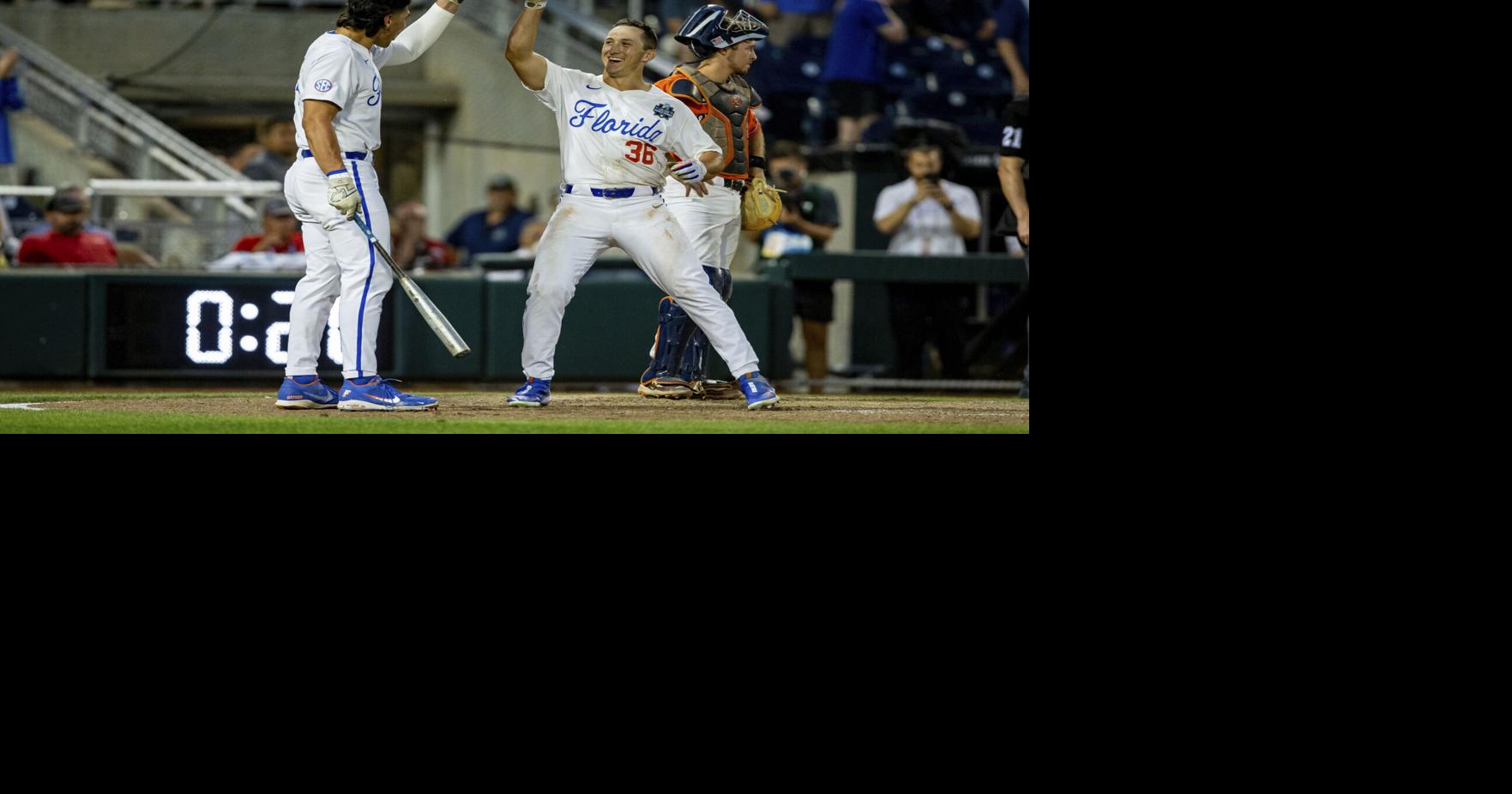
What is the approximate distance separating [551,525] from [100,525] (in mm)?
1192

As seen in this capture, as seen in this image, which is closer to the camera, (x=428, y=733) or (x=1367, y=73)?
(x=428, y=733)

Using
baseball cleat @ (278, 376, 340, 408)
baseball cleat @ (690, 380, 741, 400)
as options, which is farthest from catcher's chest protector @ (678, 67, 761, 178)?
baseball cleat @ (278, 376, 340, 408)

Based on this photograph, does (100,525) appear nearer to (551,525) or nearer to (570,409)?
(551,525)

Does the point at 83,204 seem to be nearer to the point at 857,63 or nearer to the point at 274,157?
the point at 274,157

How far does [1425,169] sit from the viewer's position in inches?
198

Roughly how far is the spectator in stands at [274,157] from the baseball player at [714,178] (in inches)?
202

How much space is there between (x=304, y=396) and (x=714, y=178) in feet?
6.26

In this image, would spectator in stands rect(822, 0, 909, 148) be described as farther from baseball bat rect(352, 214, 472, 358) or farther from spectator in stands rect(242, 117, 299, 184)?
baseball bat rect(352, 214, 472, 358)

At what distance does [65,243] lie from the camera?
10070mm

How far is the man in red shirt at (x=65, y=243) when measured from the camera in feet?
33.0

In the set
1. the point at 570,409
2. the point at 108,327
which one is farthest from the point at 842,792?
the point at 108,327

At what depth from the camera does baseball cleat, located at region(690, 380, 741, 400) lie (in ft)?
24.5

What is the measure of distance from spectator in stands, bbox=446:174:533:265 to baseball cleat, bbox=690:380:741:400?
490cm

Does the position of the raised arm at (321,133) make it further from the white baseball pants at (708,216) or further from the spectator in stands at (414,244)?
the spectator in stands at (414,244)
